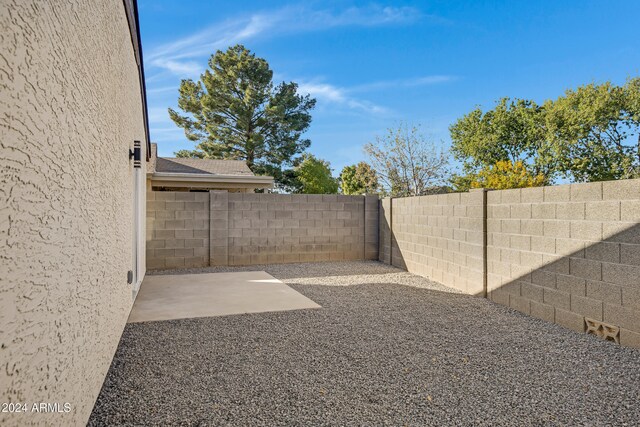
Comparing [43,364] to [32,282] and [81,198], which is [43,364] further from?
[81,198]

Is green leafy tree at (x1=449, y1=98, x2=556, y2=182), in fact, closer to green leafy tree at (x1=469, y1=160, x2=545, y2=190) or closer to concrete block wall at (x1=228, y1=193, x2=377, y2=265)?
green leafy tree at (x1=469, y1=160, x2=545, y2=190)

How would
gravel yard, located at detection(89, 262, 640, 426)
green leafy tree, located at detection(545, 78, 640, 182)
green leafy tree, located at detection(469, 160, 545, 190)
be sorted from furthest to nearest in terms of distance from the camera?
green leafy tree, located at detection(469, 160, 545, 190), green leafy tree, located at detection(545, 78, 640, 182), gravel yard, located at detection(89, 262, 640, 426)

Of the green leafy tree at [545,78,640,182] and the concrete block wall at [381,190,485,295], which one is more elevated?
the green leafy tree at [545,78,640,182]

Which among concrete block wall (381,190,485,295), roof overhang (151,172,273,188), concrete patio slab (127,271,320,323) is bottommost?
concrete patio slab (127,271,320,323)

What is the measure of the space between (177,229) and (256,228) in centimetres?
175

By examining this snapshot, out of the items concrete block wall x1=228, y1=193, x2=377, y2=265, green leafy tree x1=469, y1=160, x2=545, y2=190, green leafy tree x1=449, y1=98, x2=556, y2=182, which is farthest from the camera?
green leafy tree x1=449, y1=98, x2=556, y2=182

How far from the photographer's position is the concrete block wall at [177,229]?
27.1 ft

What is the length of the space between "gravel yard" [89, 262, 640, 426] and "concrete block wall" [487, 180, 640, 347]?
0.28 meters

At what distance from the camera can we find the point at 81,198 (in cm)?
195

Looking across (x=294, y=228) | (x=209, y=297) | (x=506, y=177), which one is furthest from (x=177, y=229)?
(x=506, y=177)

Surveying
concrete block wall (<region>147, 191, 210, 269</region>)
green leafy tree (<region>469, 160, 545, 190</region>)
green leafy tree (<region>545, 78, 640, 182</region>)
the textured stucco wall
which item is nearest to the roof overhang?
concrete block wall (<region>147, 191, 210, 269</region>)

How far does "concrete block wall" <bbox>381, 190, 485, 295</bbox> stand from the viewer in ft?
19.5

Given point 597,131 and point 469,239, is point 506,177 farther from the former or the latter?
point 469,239

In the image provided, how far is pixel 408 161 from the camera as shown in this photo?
21.0 metres
